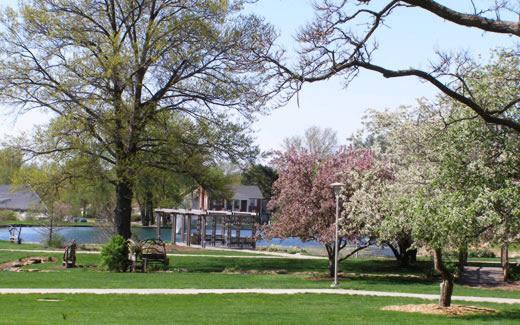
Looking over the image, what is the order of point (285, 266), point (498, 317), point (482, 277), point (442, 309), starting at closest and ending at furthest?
1. point (498, 317)
2. point (442, 309)
3. point (482, 277)
4. point (285, 266)

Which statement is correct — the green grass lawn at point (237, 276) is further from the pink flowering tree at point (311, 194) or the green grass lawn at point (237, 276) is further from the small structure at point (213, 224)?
the small structure at point (213, 224)

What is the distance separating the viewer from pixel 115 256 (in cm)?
2438

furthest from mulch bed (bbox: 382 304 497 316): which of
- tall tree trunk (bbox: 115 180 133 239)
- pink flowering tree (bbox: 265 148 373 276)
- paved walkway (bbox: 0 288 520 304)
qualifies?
tall tree trunk (bbox: 115 180 133 239)

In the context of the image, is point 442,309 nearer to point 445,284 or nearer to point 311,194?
point 445,284

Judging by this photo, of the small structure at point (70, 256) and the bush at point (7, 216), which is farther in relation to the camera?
the bush at point (7, 216)

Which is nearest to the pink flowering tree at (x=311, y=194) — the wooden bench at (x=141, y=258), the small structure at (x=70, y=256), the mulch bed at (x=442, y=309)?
the wooden bench at (x=141, y=258)

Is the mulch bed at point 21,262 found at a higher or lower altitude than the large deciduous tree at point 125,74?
lower

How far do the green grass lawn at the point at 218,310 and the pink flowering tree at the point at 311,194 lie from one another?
261 inches

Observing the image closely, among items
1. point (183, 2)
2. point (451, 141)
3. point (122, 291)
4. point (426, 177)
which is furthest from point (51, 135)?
point (451, 141)

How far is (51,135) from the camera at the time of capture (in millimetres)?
27078

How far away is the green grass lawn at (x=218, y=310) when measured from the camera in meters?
12.1

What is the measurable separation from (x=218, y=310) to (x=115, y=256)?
11301mm

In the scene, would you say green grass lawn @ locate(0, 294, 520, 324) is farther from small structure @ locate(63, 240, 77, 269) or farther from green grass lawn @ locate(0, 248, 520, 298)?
small structure @ locate(63, 240, 77, 269)

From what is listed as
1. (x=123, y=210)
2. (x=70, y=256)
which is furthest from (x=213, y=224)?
(x=70, y=256)
